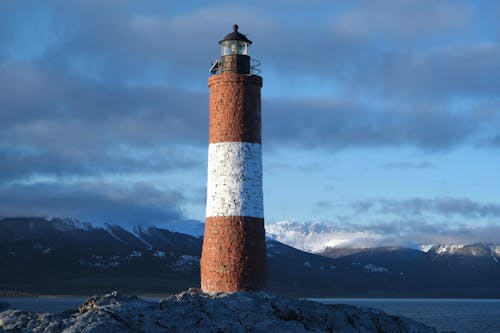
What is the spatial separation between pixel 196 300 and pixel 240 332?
2373 millimetres

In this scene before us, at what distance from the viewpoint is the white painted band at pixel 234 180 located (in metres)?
34.4

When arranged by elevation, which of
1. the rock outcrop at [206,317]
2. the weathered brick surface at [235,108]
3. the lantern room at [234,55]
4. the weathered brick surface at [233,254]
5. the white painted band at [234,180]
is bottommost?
the rock outcrop at [206,317]

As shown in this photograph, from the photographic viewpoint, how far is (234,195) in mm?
34375

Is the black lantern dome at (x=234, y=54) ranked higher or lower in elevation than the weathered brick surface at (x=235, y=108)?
higher

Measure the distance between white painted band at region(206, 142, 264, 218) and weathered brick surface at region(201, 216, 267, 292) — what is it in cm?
40

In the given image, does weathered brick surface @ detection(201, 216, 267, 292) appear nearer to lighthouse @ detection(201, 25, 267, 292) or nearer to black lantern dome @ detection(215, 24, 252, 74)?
lighthouse @ detection(201, 25, 267, 292)

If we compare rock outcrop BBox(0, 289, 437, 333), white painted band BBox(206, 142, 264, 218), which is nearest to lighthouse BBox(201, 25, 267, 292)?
white painted band BBox(206, 142, 264, 218)

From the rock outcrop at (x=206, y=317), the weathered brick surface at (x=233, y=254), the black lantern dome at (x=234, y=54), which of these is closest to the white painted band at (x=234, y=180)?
the weathered brick surface at (x=233, y=254)

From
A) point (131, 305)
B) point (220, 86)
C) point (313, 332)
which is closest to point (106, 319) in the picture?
point (131, 305)

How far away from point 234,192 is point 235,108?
12.3 ft

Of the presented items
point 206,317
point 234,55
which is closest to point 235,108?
point 234,55

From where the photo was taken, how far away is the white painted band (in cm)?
3438

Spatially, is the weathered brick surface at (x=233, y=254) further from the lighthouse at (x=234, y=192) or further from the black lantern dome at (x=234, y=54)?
the black lantern dome at (x=234, y=54)

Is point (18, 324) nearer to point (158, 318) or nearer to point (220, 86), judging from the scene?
point (158, 318)
